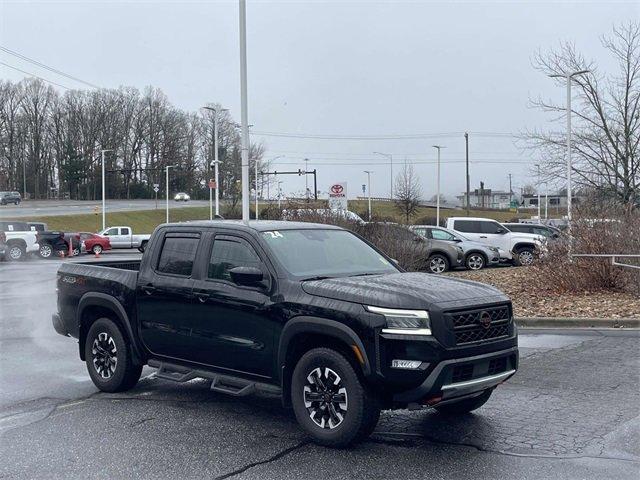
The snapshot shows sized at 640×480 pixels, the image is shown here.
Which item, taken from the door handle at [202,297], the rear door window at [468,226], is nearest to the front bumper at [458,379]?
the door handle at [202,297]

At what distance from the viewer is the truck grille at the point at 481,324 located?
5.30 metres

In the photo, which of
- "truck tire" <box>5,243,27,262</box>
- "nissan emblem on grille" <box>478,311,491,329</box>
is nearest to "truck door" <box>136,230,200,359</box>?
"nissan emblem on grille" <box>478,311,491,329</box>

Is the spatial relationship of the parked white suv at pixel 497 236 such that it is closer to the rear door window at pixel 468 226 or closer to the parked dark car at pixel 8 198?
the rear door window at pixel 468 226

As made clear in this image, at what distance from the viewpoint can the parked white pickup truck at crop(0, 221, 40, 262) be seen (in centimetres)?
3481

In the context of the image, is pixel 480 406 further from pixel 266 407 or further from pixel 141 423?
pixel 141 423

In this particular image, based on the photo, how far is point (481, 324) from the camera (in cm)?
548

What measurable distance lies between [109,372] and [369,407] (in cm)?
352

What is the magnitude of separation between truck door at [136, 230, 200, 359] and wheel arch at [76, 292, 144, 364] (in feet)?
0.80

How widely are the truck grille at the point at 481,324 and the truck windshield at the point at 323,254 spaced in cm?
128

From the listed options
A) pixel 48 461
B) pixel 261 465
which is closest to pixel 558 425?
pixel 261 465

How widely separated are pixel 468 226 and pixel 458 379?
72.7 ft

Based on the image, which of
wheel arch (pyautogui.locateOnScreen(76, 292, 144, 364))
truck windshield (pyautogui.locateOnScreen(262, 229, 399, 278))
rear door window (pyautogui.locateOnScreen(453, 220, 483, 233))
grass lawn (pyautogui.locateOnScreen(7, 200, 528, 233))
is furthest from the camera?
grass lawn (pyautogui.locateOnScreen(7, 200, 528, 233))

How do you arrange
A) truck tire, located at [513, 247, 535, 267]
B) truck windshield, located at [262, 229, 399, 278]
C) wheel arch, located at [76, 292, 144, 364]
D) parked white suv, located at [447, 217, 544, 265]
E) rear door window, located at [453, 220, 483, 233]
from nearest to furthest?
truck windshield, located at [262, 229, 399, 278]
wheel arch, located at [76, 292, 144, 364]
truck tire, located at [513, 247, 535, 267]
parked white suv, located at [447, 217, 544, 265]
rear door window, located at [453, 220, 483, 233]

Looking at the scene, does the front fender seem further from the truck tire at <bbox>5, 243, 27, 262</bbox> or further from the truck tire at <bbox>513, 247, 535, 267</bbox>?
the truck tire at <bbox>5, 243, 27, 262</bbox>
